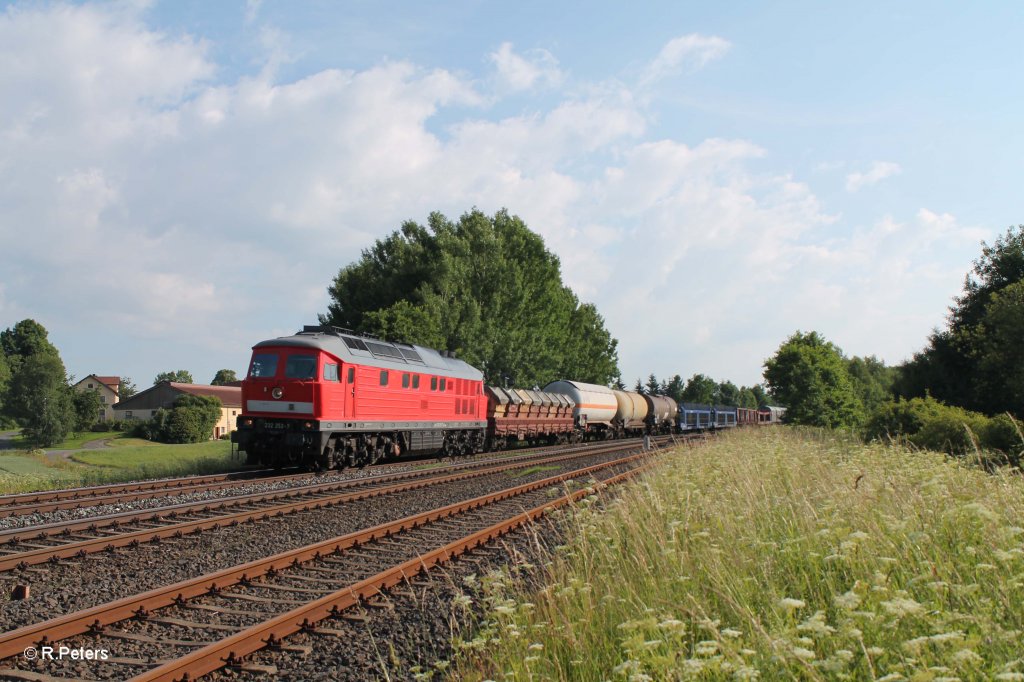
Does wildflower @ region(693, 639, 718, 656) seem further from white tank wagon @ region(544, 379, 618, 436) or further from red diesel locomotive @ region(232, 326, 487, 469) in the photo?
white tank wagon @ region(544, 379, 618, 436)

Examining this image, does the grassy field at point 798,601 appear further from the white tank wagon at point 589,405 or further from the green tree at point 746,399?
the green tree at point 746,399

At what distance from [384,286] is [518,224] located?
500 inches

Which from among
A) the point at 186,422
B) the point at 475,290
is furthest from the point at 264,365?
the point at 186,422

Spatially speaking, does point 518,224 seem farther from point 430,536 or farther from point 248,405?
point 430,536

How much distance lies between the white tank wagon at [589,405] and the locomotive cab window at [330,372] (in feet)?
73.2

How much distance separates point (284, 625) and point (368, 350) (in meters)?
15.0

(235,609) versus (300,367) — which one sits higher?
(300,367)

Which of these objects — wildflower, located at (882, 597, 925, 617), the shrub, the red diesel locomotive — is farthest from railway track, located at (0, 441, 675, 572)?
the shrub

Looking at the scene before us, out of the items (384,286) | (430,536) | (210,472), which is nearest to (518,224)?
(384,286)

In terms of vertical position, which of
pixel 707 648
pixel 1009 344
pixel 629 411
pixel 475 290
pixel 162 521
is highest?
pixel 475 290

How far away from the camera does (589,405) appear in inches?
1651

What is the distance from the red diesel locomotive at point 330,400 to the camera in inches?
727

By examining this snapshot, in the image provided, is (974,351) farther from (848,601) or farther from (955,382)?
(848,601)

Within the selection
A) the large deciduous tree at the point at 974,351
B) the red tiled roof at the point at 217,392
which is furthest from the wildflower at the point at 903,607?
the red tiled roof at the point at 217,392
